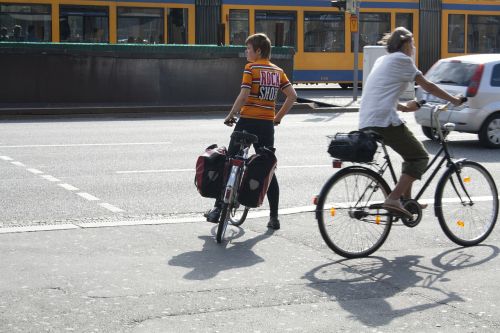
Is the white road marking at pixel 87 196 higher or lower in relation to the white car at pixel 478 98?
lower

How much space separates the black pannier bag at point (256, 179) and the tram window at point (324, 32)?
24325 millimetres

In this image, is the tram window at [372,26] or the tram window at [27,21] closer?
the tram window at [27,21]

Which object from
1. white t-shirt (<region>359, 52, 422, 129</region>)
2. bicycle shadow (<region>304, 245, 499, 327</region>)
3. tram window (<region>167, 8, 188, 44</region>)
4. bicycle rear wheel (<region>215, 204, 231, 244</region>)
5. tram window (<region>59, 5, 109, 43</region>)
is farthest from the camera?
tram window (<region>167, 8, 188, 44</region>)

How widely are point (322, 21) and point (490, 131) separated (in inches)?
675

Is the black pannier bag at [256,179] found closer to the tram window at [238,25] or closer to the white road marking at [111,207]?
the white road marking at [111,207]

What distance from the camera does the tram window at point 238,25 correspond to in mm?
30578

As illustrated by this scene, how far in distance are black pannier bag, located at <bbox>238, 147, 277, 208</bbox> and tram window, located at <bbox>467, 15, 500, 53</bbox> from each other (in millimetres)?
27471

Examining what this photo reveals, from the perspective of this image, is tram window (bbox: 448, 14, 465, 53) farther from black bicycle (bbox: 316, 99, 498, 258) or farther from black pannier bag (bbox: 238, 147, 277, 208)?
black pannier bag (bbox: 238, 147, 277, 208)

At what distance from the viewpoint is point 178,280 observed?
21.5ft

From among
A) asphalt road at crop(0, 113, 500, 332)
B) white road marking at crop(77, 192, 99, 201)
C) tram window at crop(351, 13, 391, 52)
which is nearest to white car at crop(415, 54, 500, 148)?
asphalt road at crop(0, 113, 500, 332)

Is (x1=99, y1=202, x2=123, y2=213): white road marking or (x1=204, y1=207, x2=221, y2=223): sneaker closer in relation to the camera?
(x1=204, y1=207, x2=221, y2=223): sneaker

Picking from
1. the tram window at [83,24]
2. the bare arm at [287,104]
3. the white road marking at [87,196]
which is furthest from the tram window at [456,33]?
the bare arm at [287,104]

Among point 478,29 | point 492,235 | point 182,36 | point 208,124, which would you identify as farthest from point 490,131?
point 478,29

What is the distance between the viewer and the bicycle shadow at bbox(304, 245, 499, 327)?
5867 mm
